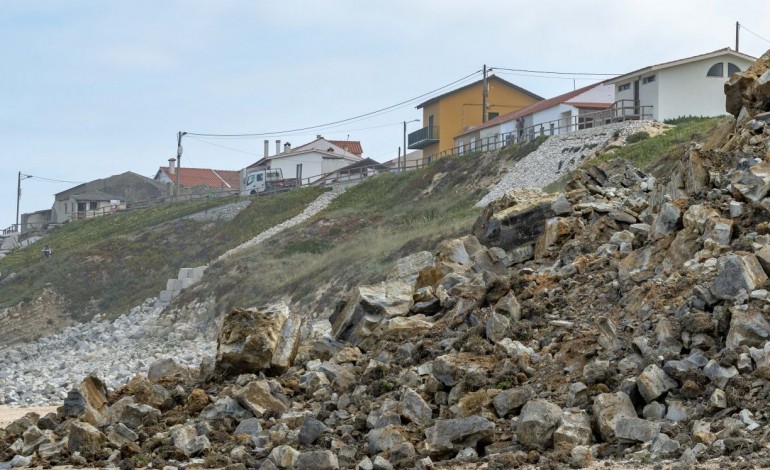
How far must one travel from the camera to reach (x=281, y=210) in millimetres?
78688

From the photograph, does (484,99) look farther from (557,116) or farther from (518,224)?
(518,224)

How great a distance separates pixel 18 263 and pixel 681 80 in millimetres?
42046

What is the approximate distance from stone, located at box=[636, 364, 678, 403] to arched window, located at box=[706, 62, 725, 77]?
169ft

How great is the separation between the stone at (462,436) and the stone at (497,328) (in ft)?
8.98

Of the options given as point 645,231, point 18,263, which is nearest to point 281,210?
point 18,263

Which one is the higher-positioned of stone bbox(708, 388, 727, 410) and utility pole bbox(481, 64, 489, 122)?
utility pole bbox(481, 64, 489, 122)

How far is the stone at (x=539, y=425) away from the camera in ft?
47.9

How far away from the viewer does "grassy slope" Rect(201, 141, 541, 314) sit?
45625mm

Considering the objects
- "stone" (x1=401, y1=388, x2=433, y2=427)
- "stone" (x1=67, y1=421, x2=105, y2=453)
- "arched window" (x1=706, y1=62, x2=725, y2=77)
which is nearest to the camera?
"stone" (x1=401, y1=388, x2=433, y2=427)

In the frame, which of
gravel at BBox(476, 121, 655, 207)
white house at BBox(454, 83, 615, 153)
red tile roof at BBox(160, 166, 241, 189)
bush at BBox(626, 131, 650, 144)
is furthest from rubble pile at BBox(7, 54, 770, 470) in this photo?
red tile roof at BBox(160, 166, 241, 189)

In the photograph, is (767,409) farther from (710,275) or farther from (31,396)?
(31,396)

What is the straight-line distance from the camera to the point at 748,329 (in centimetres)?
1473

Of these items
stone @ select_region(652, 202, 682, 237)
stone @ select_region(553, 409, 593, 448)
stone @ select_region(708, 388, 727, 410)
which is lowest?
stone @ select_region(553, 409, 593, 448)

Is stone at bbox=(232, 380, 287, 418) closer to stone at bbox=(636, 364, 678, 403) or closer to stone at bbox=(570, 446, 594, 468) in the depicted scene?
stone at bbox=(570, 446, 594, 468)
